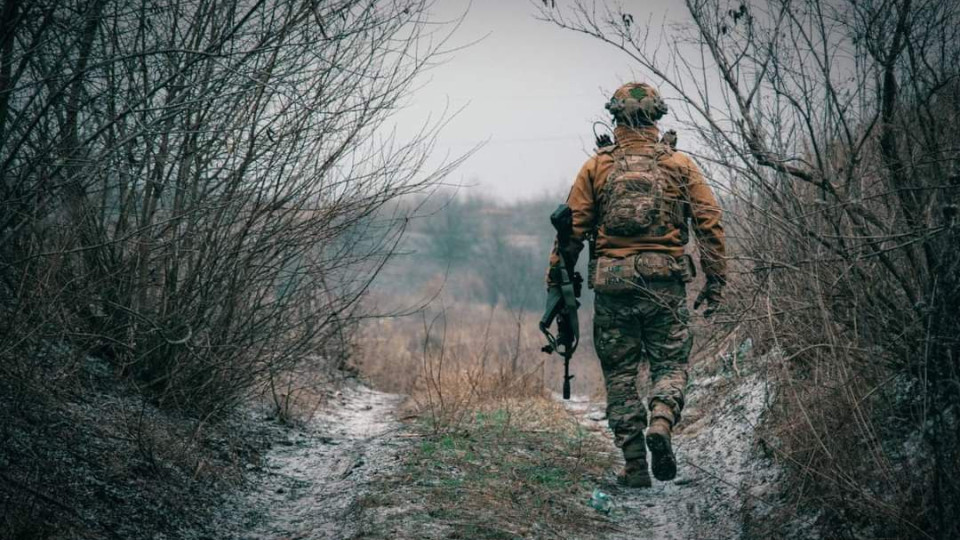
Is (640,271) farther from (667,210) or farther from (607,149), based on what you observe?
(607,149)

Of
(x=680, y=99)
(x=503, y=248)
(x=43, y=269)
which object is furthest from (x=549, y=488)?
(x=503, y=248)

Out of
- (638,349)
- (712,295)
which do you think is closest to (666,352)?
(638,349)

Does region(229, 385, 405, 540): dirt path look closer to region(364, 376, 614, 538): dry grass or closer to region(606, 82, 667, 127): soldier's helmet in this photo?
region(364, 376, 614, 538): dry grass

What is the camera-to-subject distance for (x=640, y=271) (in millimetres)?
4629

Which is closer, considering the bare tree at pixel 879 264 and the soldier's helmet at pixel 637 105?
the bare tree at pixel 879 264

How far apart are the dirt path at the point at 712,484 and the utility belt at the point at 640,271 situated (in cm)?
90

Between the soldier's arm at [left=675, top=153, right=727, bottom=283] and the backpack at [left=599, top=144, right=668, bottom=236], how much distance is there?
176 mm

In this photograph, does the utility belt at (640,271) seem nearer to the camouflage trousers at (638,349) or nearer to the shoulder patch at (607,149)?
the camouflage trousers at (638,349)

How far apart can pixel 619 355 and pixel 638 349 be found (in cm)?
14

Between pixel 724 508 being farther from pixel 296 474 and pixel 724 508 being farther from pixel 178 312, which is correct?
pixel 178 312

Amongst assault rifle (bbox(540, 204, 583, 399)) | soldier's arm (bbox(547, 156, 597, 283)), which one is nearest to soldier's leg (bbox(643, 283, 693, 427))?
assault rifle (bbox(540, 204, 583, 399))

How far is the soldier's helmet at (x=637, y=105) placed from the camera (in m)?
4.84

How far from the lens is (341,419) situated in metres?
7.31

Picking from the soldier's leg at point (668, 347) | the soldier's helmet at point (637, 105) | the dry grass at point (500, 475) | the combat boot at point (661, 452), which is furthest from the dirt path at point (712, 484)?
the soldier's helmet at point (637, 105)
